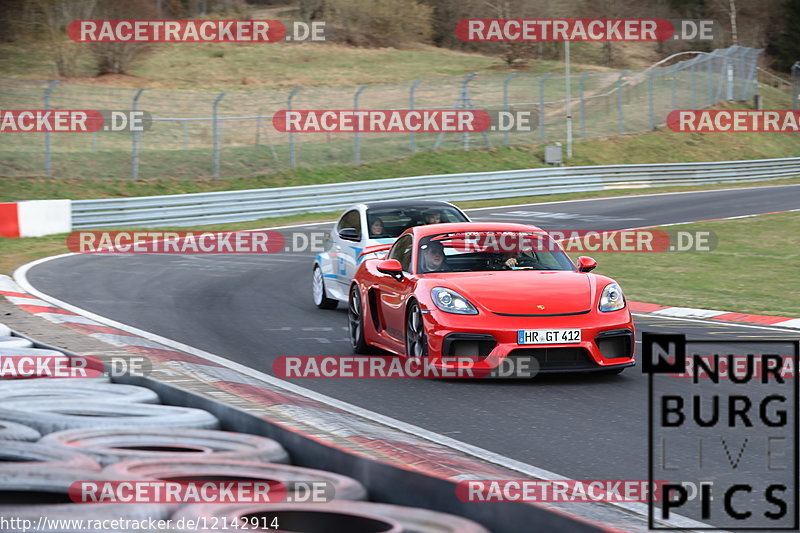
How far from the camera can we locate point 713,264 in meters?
20.4

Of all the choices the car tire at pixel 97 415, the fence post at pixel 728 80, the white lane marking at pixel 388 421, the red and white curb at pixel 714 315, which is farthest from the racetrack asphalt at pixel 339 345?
the fence post at pixel 728 80

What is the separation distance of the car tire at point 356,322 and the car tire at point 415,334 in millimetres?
1102

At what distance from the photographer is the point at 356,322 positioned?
11227 millimetres

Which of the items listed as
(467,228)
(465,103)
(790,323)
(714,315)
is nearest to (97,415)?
(467,228)

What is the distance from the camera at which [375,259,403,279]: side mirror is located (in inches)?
400

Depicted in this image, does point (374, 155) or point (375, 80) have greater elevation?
point (375, 80)

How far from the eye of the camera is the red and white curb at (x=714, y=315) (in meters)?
13.0

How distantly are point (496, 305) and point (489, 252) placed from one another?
52.3 inches

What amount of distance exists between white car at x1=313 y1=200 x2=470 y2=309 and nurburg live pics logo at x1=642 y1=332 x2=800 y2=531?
4059mm

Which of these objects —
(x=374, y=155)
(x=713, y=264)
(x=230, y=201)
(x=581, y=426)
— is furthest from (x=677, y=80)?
(x=581, y=426)

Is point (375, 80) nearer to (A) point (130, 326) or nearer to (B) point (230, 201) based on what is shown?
(B) point (230, 201)

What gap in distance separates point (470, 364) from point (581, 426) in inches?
71.0

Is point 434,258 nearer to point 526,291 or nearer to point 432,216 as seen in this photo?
point 526,291
